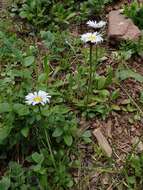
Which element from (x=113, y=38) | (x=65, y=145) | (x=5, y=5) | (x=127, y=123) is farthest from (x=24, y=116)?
(x=5, y=5)

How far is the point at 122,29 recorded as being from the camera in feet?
9.77

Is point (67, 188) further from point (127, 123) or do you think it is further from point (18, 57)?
point (18, 57)

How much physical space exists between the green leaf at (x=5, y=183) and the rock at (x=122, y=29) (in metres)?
1.34

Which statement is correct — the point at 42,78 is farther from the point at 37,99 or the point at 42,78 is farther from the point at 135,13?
the point at 135,13

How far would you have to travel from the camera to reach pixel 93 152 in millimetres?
2350

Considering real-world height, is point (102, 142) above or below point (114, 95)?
below

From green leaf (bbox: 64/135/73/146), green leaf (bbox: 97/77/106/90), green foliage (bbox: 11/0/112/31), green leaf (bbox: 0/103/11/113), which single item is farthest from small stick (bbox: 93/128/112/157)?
green foliage (bbox: 11/0/112/31)

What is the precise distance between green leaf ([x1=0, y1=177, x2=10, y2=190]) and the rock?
52.7 inches

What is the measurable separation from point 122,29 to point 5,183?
144 cm

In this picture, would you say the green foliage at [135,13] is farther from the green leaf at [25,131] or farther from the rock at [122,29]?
the green leaf at [25,131]

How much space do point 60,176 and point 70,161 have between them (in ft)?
0.57

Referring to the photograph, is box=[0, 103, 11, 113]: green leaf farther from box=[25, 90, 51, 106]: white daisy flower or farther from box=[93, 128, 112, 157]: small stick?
box=[93, 128, 112, 157]: small stick

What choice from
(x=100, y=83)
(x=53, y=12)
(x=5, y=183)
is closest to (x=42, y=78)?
(x=100, y=83)

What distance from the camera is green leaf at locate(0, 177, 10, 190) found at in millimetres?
2057
